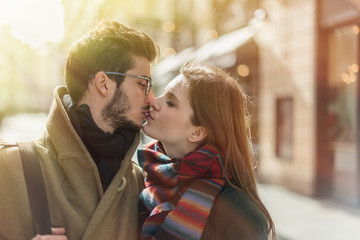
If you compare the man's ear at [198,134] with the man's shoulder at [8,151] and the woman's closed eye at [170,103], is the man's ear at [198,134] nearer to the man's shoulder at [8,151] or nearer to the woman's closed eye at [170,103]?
the woman's closed eye at [170,103]

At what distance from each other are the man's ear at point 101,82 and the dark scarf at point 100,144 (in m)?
0.18

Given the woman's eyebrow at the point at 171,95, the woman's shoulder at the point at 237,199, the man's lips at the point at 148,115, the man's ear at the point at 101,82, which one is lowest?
the woman's shoulder at the point at 237,199

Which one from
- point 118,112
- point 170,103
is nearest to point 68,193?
point 118,112

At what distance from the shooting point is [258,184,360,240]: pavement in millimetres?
6301

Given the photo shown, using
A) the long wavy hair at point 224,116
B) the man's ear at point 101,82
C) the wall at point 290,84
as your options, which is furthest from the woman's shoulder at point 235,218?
the wall at point 290,84

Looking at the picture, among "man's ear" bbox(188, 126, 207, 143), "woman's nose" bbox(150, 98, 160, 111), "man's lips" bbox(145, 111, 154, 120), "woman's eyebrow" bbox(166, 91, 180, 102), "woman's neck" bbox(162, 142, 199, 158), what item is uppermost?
"woman's eyebrow" bbox(166, 91, 180, 102)

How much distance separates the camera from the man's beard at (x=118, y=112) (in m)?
2.67

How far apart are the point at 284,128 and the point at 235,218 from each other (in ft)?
28.0

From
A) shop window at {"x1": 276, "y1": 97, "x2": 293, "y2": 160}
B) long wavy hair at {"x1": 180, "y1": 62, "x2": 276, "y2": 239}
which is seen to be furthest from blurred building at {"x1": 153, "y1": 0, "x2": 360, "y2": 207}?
long wavy hair at {"x1": 180, "y1": 62, "x2": 276, "y2": 239}

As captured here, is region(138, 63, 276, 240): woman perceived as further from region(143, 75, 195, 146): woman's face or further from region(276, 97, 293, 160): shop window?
region(276, 97, 293, 160): shop window

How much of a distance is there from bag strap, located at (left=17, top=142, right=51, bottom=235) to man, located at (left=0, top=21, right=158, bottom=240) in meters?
0.04

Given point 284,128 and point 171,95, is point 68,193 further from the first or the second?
point 284,128

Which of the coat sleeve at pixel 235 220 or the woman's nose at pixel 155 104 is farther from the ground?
the woman's nose at pixel 155 104

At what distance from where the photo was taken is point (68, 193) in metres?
2.33
